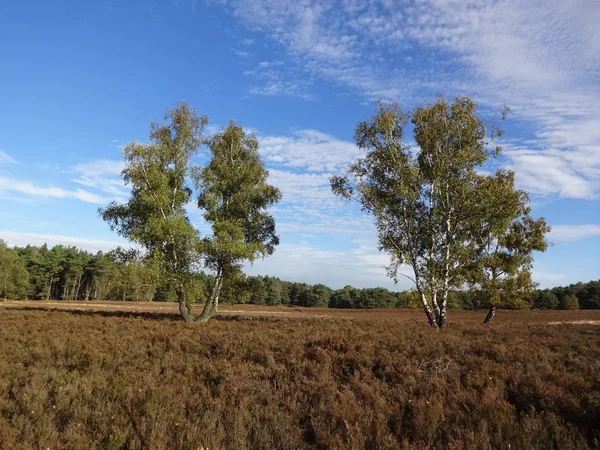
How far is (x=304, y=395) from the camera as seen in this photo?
330 inches

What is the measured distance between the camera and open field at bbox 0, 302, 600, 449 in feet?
20.3

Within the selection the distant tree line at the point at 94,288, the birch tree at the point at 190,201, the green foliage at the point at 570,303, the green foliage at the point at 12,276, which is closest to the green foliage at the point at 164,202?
the birch tree at the point at 190,201

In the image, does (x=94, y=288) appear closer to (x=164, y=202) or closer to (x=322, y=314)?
(x=322, y=314)

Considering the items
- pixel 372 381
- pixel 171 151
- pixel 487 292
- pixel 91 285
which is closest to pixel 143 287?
pixel 171 151

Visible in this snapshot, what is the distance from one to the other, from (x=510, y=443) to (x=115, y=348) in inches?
451

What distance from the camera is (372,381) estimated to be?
8.98 metres

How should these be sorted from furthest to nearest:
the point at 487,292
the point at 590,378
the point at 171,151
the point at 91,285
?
the point at 91,285 → the point at 487,292 → the point at 171,151 → the point at 590,378

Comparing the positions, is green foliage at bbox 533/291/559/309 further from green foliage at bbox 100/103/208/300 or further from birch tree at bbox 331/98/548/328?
green foliage at bbox 100/103/208/300

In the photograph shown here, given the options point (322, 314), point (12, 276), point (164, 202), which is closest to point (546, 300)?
point (322, 314)

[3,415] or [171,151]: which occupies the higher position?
[171,151]

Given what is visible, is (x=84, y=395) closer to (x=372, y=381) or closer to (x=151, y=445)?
(x=151, y=445)

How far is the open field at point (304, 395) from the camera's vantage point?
6188mm

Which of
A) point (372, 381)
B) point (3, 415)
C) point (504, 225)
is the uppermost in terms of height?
point (504, 225)

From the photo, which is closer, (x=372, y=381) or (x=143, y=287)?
(x=372, y=381)
